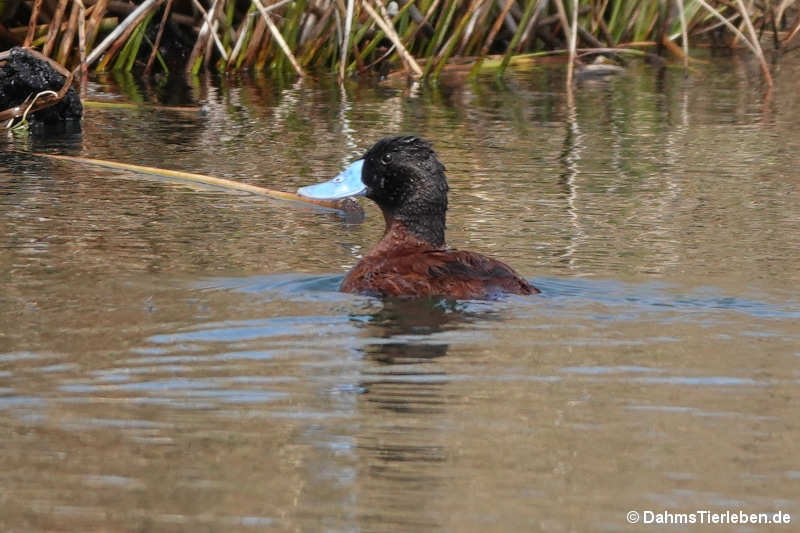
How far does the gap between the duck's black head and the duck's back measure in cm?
47

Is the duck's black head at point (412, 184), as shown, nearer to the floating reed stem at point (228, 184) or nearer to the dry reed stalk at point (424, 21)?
the floating reed stem at point (228, 184)

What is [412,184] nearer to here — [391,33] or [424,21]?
[391,33]

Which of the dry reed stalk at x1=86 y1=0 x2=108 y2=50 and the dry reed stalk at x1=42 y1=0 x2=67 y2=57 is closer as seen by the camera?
the dry reed stalk at x1=42 y1=0 x2=67 y2=57

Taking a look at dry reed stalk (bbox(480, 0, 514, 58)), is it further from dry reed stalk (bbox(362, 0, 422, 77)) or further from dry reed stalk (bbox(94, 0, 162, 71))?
dry reed stalk (bbox(94, 0, 162, 71))

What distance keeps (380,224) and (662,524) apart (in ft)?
15.3

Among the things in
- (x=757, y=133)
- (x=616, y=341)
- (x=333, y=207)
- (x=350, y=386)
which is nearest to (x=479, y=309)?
(x=616, y=341)

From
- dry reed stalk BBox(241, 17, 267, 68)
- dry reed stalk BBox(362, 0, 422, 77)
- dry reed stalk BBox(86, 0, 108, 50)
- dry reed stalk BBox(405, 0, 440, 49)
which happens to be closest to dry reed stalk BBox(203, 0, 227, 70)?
dry reed stalk BBox(241, 17, 267, 68)

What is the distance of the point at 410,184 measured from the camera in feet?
21.3

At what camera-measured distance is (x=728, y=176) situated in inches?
344

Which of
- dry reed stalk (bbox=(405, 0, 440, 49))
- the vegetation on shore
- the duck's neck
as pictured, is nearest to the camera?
the duck's neck

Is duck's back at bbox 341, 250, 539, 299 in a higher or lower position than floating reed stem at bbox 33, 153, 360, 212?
higher

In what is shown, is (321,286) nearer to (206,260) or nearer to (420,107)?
(206,260)

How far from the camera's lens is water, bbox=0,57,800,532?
11.4ft

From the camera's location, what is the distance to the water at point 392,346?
11.4 feet
